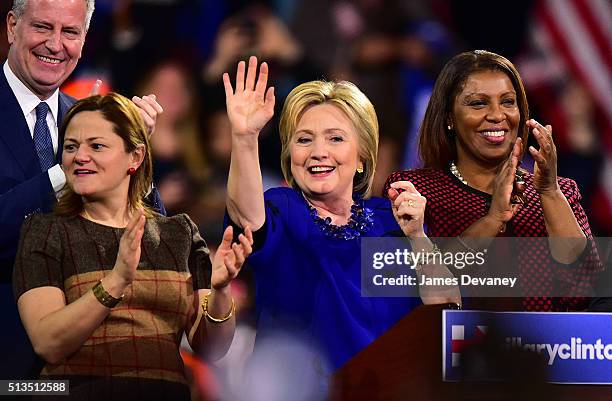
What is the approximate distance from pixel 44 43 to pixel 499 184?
1281 mm

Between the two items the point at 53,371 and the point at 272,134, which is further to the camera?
the point at 272,134

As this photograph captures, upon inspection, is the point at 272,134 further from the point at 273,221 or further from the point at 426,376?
the point at 426,376

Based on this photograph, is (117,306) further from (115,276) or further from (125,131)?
(125,131)

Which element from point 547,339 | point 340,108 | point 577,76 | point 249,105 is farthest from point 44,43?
point 577,76

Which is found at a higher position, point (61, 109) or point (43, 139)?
point (61, 109)

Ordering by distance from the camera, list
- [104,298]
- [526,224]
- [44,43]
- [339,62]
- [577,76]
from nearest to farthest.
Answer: [104,298], [526,224], [44,43], [339,62], [577,76]

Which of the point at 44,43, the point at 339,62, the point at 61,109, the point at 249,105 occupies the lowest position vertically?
the point at 249,105

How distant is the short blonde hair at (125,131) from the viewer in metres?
2.63

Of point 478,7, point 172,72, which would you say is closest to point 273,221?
point 172,72

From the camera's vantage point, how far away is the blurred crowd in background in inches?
157

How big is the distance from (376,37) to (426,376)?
228 cm

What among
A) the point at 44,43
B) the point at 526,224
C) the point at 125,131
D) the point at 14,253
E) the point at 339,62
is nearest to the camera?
the point at 125,131

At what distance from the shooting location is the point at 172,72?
415 cm

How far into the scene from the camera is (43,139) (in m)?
2.96
